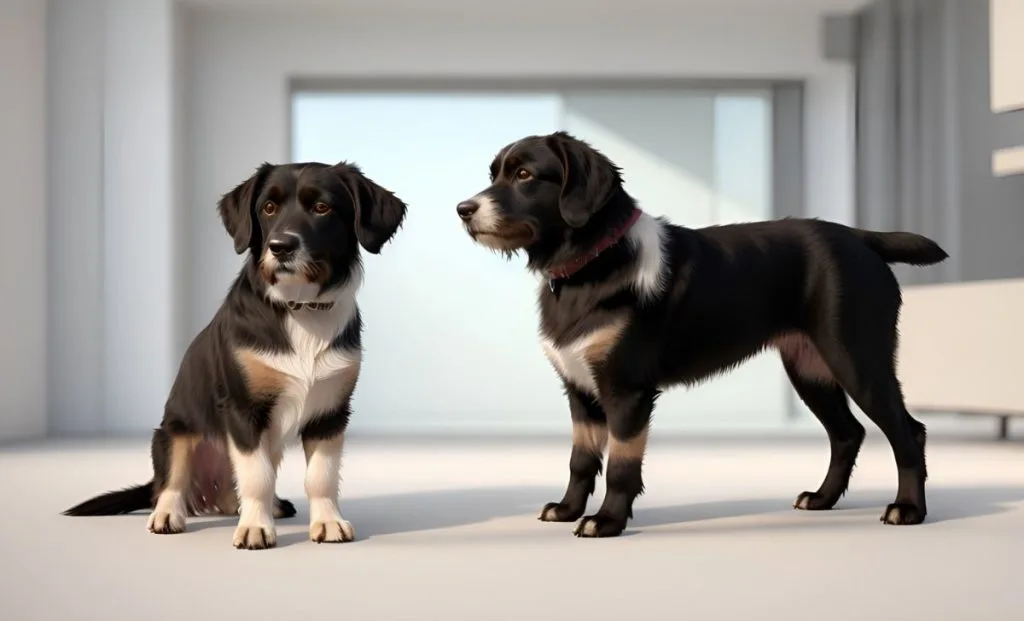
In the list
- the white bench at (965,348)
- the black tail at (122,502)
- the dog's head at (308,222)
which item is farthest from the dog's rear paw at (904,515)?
the white bench at (965,348)

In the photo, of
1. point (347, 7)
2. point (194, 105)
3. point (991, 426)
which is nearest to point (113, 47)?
point (194, 105)

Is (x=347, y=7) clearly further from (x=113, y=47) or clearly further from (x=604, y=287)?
A: (x=604, y=287)

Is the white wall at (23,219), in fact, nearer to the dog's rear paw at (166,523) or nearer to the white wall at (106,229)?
the white wall at (106,229)

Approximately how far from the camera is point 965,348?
5805mm

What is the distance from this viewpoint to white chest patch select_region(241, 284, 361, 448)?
256 centimetres

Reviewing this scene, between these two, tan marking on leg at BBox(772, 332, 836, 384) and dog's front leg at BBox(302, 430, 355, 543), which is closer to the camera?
dog's front leg at BBox(302, 430, 355, 543)

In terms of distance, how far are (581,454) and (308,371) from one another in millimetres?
785

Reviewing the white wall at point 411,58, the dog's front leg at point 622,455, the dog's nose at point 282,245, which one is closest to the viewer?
the dog's nose at point 282,245

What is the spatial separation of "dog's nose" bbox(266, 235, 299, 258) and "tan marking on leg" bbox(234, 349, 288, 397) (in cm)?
25

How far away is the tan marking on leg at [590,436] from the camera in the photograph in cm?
295

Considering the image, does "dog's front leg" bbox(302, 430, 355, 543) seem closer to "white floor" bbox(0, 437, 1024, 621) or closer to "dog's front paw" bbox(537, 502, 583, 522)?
"white floor" bbox(0, 437, 1024, 621)

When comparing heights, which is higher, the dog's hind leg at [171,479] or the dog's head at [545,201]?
the dog's head at [545,201]

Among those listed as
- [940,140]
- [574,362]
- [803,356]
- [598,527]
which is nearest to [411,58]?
[940,140]

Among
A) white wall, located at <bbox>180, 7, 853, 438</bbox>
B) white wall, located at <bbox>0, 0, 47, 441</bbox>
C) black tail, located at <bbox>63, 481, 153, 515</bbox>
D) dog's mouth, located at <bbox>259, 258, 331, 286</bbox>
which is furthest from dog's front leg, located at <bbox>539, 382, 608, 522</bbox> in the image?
white wall, located at <bbox>180, 7, 853, 438</bbox>
